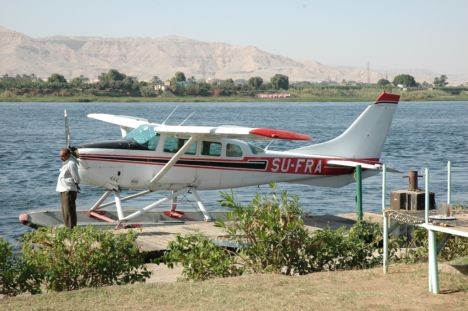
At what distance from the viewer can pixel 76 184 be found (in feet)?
40.3

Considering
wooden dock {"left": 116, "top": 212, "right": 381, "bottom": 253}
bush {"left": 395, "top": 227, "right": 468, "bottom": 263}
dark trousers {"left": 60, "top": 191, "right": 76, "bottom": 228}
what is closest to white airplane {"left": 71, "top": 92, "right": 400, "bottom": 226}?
wooden dock {"left": 116, "top": 212, "right": 381, "bottom": 253}

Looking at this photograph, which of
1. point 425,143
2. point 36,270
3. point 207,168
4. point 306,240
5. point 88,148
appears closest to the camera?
point 36,270

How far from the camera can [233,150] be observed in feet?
48.4

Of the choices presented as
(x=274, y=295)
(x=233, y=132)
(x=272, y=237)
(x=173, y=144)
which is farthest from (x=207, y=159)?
(x=274, y=295)

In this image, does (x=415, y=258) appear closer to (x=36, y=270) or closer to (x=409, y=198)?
(x=409, y=198)

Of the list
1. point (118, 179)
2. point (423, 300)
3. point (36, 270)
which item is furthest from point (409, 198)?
point (118, 179)

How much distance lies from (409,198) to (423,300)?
3195 millimetres

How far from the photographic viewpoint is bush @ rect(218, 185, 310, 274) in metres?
8.63

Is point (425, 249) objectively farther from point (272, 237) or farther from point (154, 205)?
point (154, 205)

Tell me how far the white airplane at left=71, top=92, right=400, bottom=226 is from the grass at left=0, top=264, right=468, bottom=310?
5150 mm

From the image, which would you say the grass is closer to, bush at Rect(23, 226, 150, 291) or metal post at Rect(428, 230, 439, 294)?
metal post at Rect(428, 230, 439, 294)

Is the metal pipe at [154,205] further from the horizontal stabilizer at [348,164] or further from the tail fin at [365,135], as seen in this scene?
the horizontal stabilizer at [348,164]

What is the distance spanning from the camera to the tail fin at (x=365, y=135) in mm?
15992

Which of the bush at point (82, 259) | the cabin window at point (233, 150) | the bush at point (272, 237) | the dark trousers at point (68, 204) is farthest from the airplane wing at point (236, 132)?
the bush at point (82, 259)
